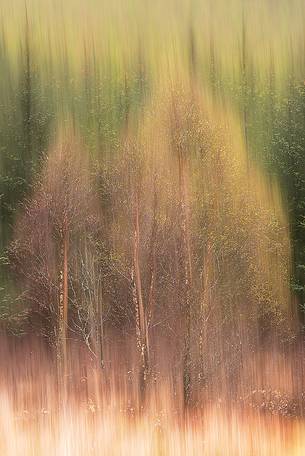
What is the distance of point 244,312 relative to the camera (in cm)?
192

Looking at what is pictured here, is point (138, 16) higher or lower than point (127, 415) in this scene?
higher

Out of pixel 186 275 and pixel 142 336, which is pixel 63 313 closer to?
pixel 142 336

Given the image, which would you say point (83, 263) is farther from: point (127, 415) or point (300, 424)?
point (300, 424)

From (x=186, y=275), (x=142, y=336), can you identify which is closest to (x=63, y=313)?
(x=142, y=336)

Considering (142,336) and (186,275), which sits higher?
(186,275)

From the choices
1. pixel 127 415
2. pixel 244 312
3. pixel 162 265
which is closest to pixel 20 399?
pixel 127 415

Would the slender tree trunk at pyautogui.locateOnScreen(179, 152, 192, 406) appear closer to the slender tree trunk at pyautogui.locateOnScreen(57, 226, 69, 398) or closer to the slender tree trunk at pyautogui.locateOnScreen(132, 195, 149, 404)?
the slender tree trunk at pyautogui.locateOnScreen(132, 195, 149, 404)

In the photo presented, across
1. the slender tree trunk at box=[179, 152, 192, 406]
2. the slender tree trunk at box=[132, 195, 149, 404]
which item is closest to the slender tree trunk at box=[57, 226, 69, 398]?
the slender tree trunk at box=[132, 195, 149, 404]

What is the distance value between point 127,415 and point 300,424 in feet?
1.90

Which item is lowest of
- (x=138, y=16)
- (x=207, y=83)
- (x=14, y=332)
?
(x=14, y=332)

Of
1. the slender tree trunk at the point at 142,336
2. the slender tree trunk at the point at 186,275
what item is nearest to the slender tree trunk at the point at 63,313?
the slender tree trunk at the point at 142,336

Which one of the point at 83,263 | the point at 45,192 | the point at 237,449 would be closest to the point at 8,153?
the point at 45,192

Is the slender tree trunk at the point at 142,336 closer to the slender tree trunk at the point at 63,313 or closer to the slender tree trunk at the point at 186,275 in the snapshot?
the slender tree trunk at the point at 186,275

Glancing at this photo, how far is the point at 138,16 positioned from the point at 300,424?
1.48m
